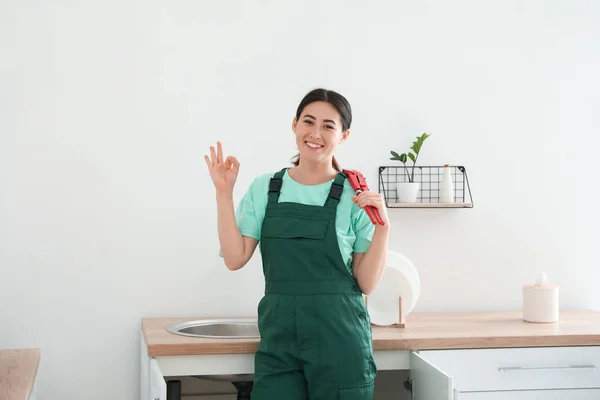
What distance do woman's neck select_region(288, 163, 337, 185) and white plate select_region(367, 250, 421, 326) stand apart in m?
0.53

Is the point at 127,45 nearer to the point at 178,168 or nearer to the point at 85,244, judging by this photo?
the point at 178,168

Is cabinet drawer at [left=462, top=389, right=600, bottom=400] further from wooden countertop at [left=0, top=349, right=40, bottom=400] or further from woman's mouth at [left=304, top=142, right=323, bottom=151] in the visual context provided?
wooden countertop at [left=0, top=349, right=40, bottom=400]

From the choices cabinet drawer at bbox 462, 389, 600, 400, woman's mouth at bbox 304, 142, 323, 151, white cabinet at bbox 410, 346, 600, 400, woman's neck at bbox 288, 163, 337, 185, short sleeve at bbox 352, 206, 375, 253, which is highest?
woman's mouth at bbox 304, 142, 323, 151

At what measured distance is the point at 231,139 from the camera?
2668 mm

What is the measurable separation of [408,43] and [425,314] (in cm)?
104

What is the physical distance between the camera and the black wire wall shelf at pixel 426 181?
110 inches

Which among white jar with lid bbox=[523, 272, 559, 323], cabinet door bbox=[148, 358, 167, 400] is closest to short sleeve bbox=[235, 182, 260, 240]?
cabinet door bbox=[148, 358, 167, 400]

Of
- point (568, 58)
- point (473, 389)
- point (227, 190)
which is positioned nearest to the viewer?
point (227, 190)

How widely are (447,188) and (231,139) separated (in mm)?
822

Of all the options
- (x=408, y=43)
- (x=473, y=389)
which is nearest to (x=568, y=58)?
(x=408, y=43)

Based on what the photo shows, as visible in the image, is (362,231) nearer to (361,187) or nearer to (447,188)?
(361,187)

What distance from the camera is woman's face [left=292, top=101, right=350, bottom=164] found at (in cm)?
194

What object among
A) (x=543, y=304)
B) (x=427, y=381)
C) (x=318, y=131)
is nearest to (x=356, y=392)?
(x=427, y=381)

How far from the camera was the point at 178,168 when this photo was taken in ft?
8.63
